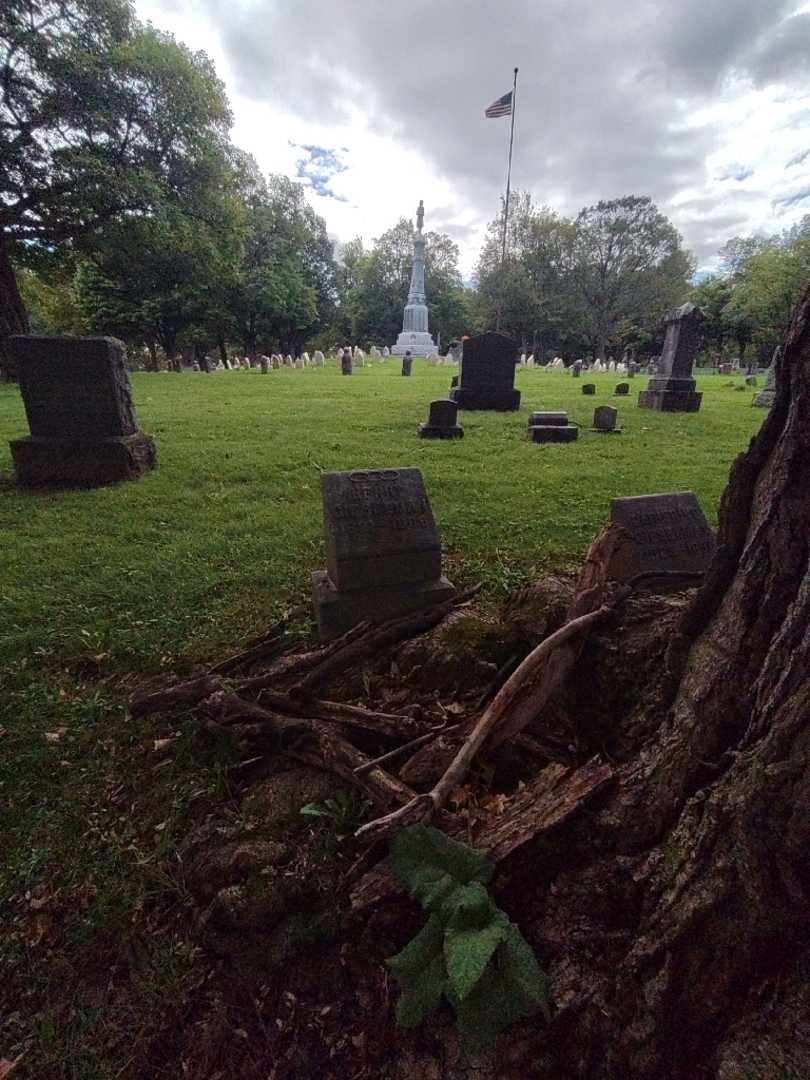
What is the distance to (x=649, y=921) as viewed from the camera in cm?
132

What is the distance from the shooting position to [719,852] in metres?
1.24

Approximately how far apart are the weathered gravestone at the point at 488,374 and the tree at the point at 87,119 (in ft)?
36.8

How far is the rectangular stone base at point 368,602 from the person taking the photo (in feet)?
10.9

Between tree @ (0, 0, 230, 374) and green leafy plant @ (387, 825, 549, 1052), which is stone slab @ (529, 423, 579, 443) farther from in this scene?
tree @ (0, 0, 230, 374)

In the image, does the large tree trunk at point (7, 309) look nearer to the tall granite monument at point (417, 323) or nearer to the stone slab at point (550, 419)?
the stone slab at point (550, 419)

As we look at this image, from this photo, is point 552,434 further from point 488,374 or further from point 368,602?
point 368,602

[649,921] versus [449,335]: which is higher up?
[449,335]

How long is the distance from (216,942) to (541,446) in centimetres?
833

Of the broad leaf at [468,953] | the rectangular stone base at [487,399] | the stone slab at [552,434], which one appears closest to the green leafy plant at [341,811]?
the broad leaf at [468,953]

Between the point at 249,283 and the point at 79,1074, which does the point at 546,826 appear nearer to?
the point at 79,1074

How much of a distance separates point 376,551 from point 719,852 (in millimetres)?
2394

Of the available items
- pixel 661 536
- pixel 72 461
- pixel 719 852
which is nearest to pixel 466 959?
pixel 719 852

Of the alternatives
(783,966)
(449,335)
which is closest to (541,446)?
(783,966)

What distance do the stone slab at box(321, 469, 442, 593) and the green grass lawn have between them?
2.51ft
